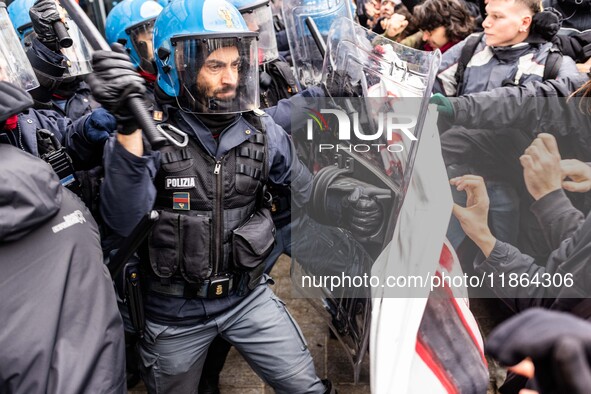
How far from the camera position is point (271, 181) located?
263 centimetres

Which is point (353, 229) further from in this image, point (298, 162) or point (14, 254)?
point (14, 254)

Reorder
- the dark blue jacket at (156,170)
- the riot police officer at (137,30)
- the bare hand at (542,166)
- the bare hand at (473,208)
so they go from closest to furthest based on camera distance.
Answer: the dark blue jacket at (156,170)
the bare hand at (542,166)
the bare hand at (473,208)
the riot police officer at (137,30)

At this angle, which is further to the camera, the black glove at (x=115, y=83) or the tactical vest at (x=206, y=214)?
the tactical vest at (x=206, y=214)

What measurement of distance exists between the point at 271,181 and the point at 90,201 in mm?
732

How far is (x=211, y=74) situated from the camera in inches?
97.3

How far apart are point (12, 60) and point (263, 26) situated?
190 centimetres

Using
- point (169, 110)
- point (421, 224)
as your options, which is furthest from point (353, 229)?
point (169, 110)

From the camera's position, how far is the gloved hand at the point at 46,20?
3.01 m

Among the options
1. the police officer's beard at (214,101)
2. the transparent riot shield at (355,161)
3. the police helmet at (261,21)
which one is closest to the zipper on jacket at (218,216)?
the police officer's beard at (214,101)

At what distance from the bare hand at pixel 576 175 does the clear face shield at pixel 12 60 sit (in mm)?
2415

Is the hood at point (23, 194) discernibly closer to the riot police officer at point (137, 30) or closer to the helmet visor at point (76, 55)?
the helmet visor at point (76, 55)

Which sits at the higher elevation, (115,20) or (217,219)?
(115,20)

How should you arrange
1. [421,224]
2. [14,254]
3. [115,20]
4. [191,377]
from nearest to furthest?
[14,254], [421,224], [191,377], [115,20]

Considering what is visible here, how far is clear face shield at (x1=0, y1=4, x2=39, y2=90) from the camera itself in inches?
83.8
